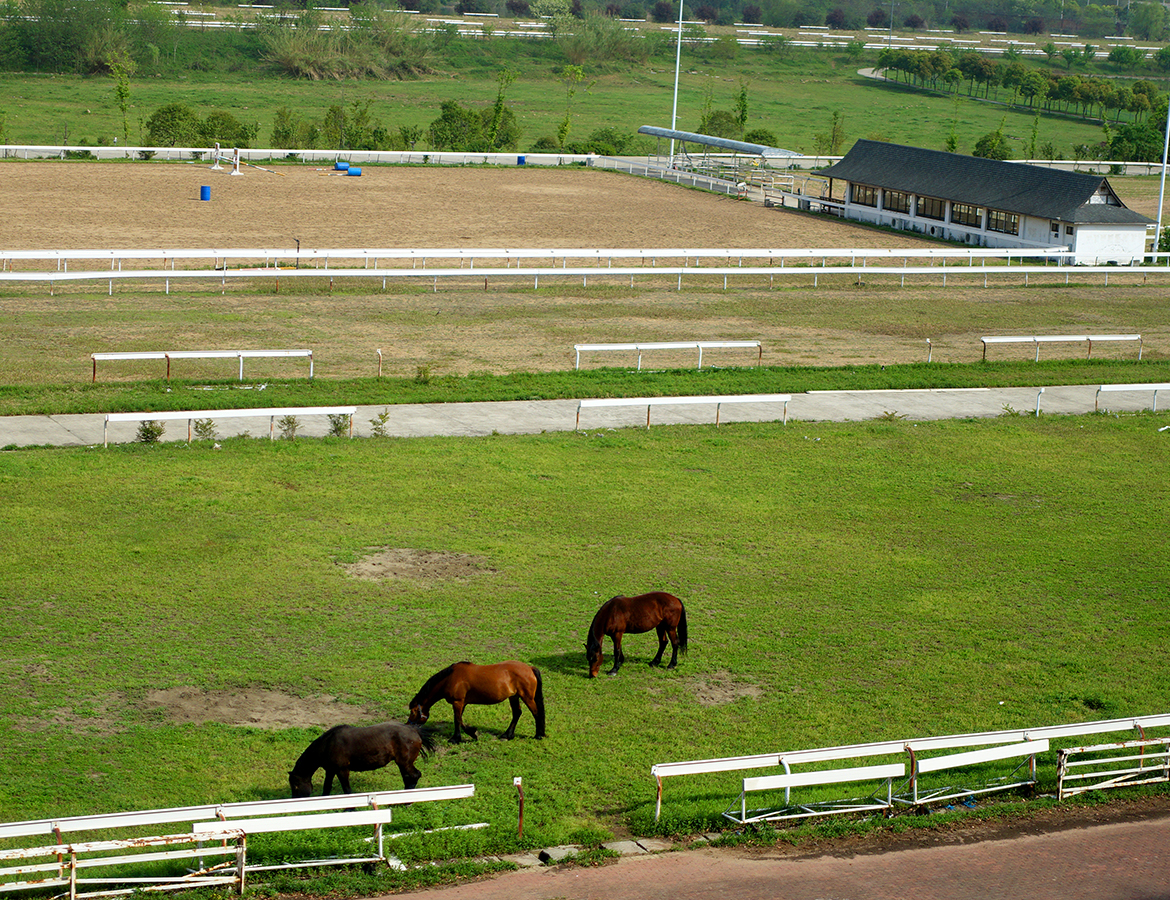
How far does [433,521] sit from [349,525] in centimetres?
112

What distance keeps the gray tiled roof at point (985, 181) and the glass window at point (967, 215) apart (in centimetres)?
68

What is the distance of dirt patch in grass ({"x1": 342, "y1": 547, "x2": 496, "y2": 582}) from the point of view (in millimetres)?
15703

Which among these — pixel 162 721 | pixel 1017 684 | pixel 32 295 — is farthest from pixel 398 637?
pixel 32 295

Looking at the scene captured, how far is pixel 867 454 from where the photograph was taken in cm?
2217

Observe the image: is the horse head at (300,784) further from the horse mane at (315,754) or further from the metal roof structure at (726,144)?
the metal roof structure at (726,144)

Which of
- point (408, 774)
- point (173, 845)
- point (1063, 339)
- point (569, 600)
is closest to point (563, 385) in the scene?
point (569, 600)

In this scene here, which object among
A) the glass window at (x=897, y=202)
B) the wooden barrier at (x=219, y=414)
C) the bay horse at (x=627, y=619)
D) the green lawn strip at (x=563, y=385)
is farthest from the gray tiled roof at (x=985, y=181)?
the bay horse at (x=627, y=619)

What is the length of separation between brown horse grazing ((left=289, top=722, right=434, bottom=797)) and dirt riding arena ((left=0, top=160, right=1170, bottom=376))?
1599 cm

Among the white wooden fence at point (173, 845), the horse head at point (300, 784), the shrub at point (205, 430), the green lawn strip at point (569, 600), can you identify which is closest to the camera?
the white wooden fence at point (173, 845)

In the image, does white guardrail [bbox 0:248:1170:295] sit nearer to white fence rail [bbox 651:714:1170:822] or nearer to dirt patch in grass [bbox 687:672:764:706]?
dirt patch in grass [bbox 687:672:764:706]

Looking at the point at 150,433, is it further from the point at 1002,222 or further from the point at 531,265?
the point at 1002,222

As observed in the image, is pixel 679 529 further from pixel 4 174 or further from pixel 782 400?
pixel 4 174

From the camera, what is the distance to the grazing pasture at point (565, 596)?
37.5 ft

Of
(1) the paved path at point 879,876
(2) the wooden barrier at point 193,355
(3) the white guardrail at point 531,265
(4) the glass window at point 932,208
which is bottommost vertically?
(1) the paved path at point 879,876
